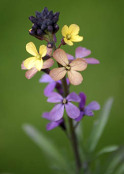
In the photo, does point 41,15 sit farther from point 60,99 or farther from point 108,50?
point 108,50

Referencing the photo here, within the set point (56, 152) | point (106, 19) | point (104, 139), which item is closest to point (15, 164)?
point (56, 152)

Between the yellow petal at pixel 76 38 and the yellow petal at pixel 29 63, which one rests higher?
the yellow petal at pixel 76 38

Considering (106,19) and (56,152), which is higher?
(106,19)

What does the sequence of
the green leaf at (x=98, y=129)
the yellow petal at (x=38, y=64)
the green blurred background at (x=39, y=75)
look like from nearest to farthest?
the yellow petal at (x=38, y=64) < the green leaf at (x=98, y=129) < the green blurred background at (x=39, y=75)

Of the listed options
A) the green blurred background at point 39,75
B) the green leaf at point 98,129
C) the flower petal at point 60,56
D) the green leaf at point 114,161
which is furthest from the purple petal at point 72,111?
the green blurred background at point 39,75

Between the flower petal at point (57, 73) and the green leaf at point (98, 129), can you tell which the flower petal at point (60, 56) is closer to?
the flower petal at point (57, 73)

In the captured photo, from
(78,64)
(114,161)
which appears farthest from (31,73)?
(114,161)

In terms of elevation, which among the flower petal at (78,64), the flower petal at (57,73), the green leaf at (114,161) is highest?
the flower petal at (78,64)

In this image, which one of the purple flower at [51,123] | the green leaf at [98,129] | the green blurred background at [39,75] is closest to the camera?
the purple flower at [51,123]

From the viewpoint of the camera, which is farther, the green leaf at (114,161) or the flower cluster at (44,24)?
the green leaf at (114,161)
